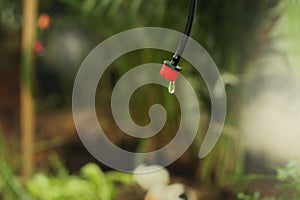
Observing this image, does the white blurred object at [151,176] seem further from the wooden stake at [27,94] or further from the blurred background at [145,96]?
the wooden stake at [27,94]

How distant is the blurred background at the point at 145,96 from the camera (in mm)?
805

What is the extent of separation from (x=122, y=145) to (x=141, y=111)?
8cm

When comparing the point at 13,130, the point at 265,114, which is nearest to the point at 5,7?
the point at 13,130

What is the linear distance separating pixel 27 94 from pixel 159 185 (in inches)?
14.5

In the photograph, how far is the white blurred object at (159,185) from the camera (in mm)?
846

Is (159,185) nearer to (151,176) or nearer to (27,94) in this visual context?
(151,176)

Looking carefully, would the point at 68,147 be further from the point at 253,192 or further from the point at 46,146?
the point at 253,192

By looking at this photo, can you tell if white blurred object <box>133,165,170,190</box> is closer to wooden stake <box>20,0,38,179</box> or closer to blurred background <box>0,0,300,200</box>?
blurred background <box>0,0,300,200</box>

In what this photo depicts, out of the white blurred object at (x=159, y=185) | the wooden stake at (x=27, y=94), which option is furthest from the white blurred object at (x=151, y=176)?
the wooden stake at (x=27, y=94)

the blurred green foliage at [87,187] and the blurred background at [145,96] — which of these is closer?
the blurred background at [145,96]

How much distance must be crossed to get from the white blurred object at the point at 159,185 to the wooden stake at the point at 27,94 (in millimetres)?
268

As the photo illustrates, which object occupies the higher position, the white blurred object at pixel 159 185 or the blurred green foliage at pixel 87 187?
the white blurred object at pixel 159 185

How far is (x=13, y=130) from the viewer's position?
1.10m

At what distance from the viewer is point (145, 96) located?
893mm
